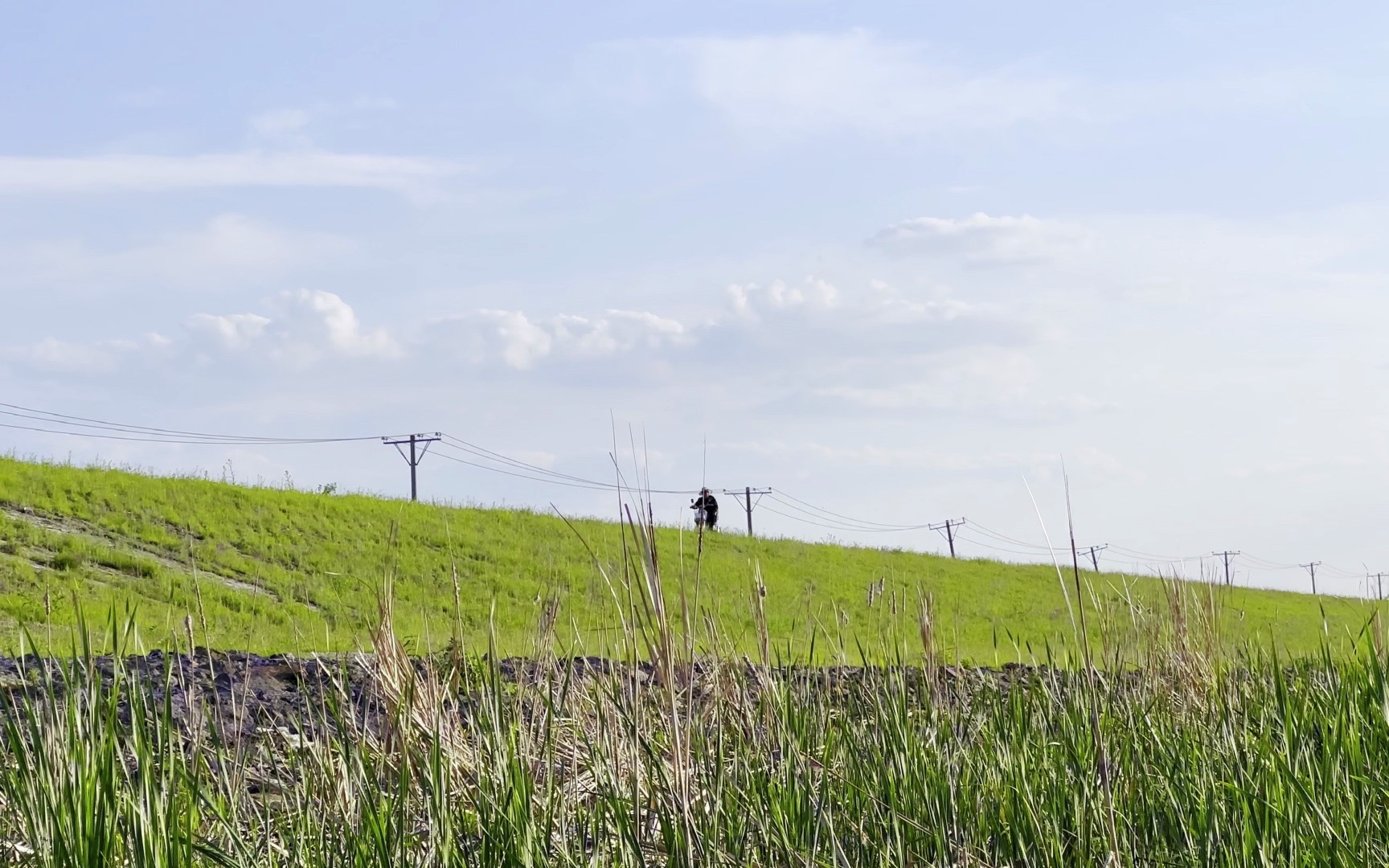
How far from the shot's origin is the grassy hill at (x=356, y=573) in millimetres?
12023

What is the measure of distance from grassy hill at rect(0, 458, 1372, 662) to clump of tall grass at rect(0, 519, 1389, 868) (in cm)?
527

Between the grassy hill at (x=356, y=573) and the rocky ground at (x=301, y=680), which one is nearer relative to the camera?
the rocky ground at (x=301, y=680)

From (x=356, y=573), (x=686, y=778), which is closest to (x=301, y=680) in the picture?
(x=686, y=778)

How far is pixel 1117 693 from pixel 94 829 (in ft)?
13.1

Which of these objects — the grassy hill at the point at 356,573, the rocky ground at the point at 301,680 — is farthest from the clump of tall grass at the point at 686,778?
the grassy hill at the point at 356,573

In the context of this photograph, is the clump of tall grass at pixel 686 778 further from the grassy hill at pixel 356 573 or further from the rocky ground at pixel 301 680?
the grassy hill at pixel 356 573

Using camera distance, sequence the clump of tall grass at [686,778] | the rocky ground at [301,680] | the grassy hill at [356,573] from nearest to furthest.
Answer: the clump of tall grass at [686,778] → the rocky ground at [301,680] → the grassy hill at [356,573]

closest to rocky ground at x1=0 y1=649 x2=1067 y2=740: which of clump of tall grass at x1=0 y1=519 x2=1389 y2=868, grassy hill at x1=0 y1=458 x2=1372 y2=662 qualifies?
clump of tall grass at x1=0 y1=519 x2=1389 y2=868

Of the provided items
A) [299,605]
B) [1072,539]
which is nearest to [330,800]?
[1072,539]

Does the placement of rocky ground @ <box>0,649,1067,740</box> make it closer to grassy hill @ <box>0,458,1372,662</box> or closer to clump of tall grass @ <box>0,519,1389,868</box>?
clump of tall grass @ <box>0,519,1389,868</box>

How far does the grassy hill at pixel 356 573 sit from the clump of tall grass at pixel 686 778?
5.27 meters

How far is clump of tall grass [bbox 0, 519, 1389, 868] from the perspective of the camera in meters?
2.71

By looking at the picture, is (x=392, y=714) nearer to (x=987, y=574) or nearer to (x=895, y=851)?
(x=895, y=851)

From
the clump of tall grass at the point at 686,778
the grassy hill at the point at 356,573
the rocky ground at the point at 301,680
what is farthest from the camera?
the grassy hill at the point at 356,573
